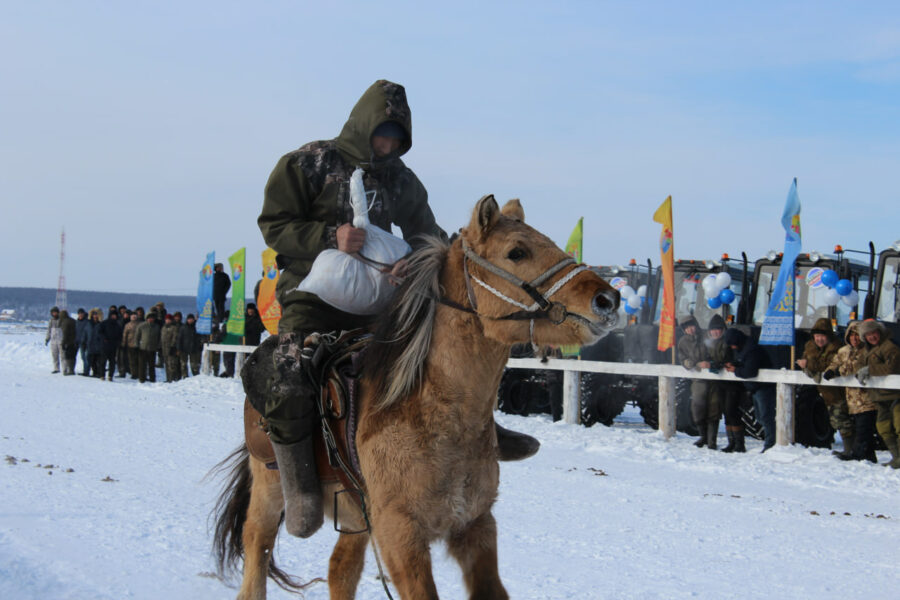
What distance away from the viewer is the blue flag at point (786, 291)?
1215 cm

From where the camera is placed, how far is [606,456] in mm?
11305

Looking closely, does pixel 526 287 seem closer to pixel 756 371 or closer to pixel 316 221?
pixel 316 221

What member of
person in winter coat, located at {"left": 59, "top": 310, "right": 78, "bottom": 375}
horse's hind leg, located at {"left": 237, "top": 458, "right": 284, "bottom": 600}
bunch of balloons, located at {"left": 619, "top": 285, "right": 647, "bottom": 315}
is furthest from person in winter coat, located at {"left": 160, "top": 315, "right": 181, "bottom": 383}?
horse's hind leg, located at {"left": 237, "top": 458, "right": 284, "bottom": 600}

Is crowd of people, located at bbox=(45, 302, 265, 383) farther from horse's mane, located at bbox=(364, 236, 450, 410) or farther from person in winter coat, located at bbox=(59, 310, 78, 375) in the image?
horse's mane, located at bbox=(364, 236, 450, 410)

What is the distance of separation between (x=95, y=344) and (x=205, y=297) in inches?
175

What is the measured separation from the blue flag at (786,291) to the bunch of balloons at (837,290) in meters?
1.99

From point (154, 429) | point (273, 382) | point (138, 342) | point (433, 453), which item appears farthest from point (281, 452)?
point (138, 342)

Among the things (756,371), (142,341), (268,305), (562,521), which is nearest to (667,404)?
(756,371)

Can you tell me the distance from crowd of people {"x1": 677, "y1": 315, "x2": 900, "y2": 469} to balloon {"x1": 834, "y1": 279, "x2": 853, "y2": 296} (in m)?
2.10

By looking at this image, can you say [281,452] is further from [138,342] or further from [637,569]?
[138,342]

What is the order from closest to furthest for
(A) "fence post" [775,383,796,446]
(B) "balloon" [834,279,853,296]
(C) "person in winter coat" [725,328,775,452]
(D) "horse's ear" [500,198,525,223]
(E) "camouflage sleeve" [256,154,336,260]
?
(D) "horse's ear" [500,198,525,223], (E) "camouflage sleeve" [256,154,336,260], (A) "fence post" [775,383,796,446], (C) "person in winter coat" [725,328,775,452], (B) "balloon" [834,279,853,296]

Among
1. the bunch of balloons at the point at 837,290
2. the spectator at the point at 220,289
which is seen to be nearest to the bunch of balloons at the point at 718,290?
the bunch of balloons at the point at 837,290

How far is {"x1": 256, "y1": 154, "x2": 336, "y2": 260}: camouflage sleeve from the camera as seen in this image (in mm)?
3979

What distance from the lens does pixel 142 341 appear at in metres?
24.7
